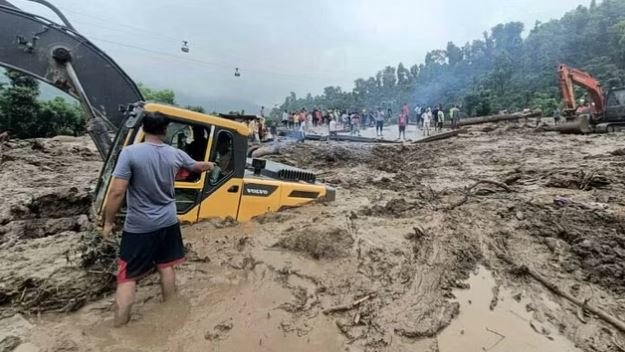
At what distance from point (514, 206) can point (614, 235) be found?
1410 millimetres

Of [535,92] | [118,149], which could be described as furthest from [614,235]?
[535,92]

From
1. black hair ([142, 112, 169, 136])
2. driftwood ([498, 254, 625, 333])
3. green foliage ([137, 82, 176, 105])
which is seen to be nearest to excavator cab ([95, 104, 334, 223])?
black hair ([142, 112, 169, 136])

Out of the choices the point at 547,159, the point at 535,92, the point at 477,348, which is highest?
the point at 535,92

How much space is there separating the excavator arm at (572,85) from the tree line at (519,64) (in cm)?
1566

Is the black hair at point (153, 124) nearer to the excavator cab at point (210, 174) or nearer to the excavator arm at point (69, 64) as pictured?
the excavator cab at point (210, 174)

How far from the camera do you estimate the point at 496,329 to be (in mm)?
3178

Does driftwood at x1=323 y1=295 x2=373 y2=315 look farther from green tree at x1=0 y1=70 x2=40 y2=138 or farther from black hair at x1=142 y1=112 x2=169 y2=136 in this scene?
green tree at x1=0 y1=70 x2=40 y2=138

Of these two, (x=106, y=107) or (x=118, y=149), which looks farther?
(x=106, y=107)

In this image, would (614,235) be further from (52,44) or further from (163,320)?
(52,44)

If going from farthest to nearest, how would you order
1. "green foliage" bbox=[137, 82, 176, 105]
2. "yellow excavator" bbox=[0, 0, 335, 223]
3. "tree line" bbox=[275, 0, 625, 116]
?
"tree line" bbox=[275, 0, 625, 116], "green foliage" bbox=[137, 82, 176, 105], "yellow excavator" bbox=[0, 0, 335, 223]

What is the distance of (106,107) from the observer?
4957mm

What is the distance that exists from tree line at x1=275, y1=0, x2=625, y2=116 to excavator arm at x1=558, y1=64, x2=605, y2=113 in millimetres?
15657

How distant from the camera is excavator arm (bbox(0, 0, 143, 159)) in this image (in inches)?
177

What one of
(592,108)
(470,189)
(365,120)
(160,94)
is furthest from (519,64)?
(470,189)
